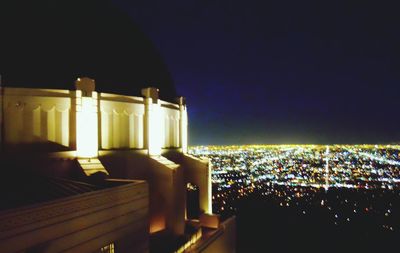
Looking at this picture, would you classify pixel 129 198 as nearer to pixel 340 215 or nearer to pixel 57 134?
pixel 57 134

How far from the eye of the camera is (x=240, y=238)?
37625 millimetres

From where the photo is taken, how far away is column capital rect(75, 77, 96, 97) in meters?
12.2

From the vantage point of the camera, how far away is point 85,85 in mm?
12320

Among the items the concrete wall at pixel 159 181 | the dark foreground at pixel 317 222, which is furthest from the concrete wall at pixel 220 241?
the dark foreground at pixel 317 222

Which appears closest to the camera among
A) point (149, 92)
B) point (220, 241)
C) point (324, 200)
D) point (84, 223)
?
point (84, 223)

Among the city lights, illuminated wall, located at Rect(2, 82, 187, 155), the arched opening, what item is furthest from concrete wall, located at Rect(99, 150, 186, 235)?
the city lights

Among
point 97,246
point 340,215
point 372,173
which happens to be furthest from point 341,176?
point 97,246

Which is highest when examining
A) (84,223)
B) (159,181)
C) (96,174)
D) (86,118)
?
(86,118)

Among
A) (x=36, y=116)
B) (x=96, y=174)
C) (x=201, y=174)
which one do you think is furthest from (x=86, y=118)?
(x=201, y=174)

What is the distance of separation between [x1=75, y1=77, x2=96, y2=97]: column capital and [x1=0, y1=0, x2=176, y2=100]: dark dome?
0.41m

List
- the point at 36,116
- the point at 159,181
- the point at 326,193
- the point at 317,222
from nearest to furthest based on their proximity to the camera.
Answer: the point at 36,116, the point at 159,181, the point at 317,222, the point at 326,193

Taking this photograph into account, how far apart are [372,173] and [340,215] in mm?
62935

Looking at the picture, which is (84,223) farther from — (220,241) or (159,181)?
(220,241)

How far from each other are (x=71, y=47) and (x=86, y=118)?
3163 millimetres
